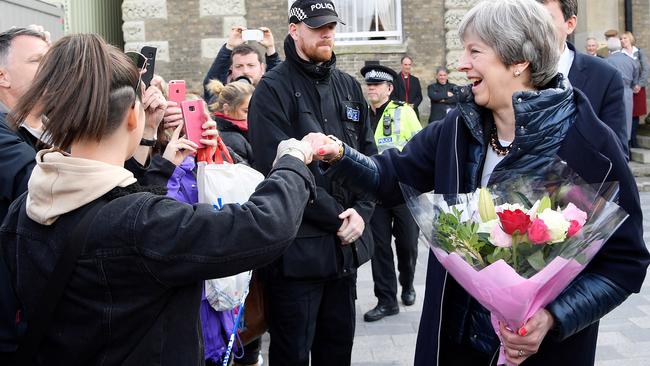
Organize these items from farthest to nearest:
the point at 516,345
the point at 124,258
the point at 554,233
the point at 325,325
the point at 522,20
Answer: the point at 325,325 → the point at 522,20 → the point at 516,345 → the point at 554,233 → the point at 124,258

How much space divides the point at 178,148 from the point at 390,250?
325 centimetres

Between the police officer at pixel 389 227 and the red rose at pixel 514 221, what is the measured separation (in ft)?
13.0

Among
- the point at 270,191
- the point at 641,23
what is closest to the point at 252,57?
the point at 270,191

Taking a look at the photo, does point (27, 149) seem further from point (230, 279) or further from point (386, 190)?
point (386, 190)

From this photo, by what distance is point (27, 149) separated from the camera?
9.98 ft

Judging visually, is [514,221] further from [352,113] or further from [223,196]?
[352,113]

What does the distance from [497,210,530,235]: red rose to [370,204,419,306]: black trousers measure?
4.01m

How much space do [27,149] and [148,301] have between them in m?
1.30

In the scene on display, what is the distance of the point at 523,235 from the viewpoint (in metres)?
2.25

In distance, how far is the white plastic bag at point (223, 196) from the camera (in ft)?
11.0

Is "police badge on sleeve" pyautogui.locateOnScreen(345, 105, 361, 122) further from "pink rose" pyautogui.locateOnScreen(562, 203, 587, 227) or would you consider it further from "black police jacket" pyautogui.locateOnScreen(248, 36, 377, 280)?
"pink rose" pyautogui.locateOnScreen(562, 203, 587, 227)

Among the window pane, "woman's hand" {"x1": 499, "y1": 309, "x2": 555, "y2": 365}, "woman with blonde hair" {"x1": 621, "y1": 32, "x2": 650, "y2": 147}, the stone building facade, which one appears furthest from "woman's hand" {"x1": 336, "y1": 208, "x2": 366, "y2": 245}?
the window pane

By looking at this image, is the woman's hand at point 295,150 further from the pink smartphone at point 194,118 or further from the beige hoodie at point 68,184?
the pink smartphone at point 194,118

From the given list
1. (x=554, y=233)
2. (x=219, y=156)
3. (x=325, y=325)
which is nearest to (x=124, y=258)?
(x=554, y=233)
